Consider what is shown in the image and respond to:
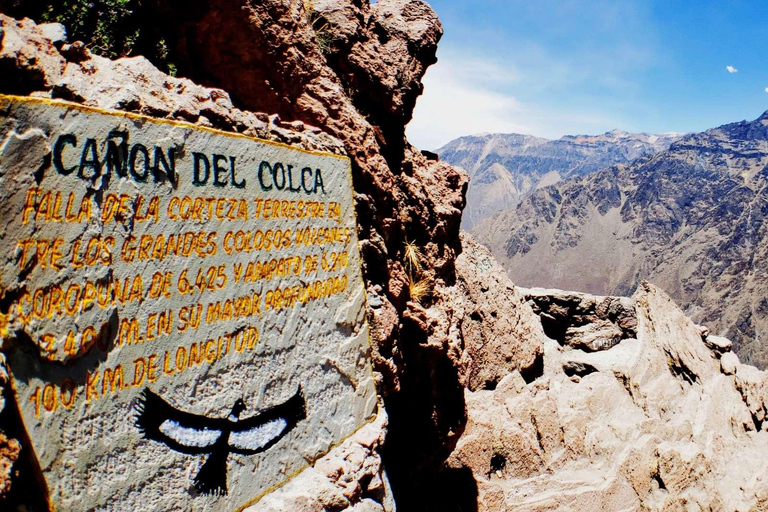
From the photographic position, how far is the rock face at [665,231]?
97.2m

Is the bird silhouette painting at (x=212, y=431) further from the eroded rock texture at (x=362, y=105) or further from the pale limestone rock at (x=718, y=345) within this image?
the pale limestone rock at (x=718, y=345)

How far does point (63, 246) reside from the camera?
240cm

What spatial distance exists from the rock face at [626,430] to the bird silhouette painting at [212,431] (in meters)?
4.38

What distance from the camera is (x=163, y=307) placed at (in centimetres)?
278

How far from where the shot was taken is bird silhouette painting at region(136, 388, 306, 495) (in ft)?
8.94

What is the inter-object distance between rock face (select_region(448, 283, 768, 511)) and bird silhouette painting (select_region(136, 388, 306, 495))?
438 cm

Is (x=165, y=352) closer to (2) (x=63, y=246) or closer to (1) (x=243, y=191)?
(2) (x=63, y=246)

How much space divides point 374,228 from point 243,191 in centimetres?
181

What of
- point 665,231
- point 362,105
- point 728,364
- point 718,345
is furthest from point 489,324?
point 665,231

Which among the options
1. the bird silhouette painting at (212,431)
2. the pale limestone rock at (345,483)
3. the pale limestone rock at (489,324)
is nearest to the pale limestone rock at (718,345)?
the pale limestone rock at (489,324)

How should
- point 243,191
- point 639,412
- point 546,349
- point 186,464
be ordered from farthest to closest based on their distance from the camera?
point 546,349 → point 639,412 → point 243,191 → point 186,464

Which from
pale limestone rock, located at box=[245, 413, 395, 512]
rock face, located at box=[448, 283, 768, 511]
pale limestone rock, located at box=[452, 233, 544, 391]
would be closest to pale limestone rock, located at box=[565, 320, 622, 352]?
rock face, located at box=[448, 283, 768, 511]

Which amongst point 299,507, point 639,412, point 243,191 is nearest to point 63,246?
point 243,191

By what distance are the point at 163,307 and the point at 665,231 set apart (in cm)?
16089
